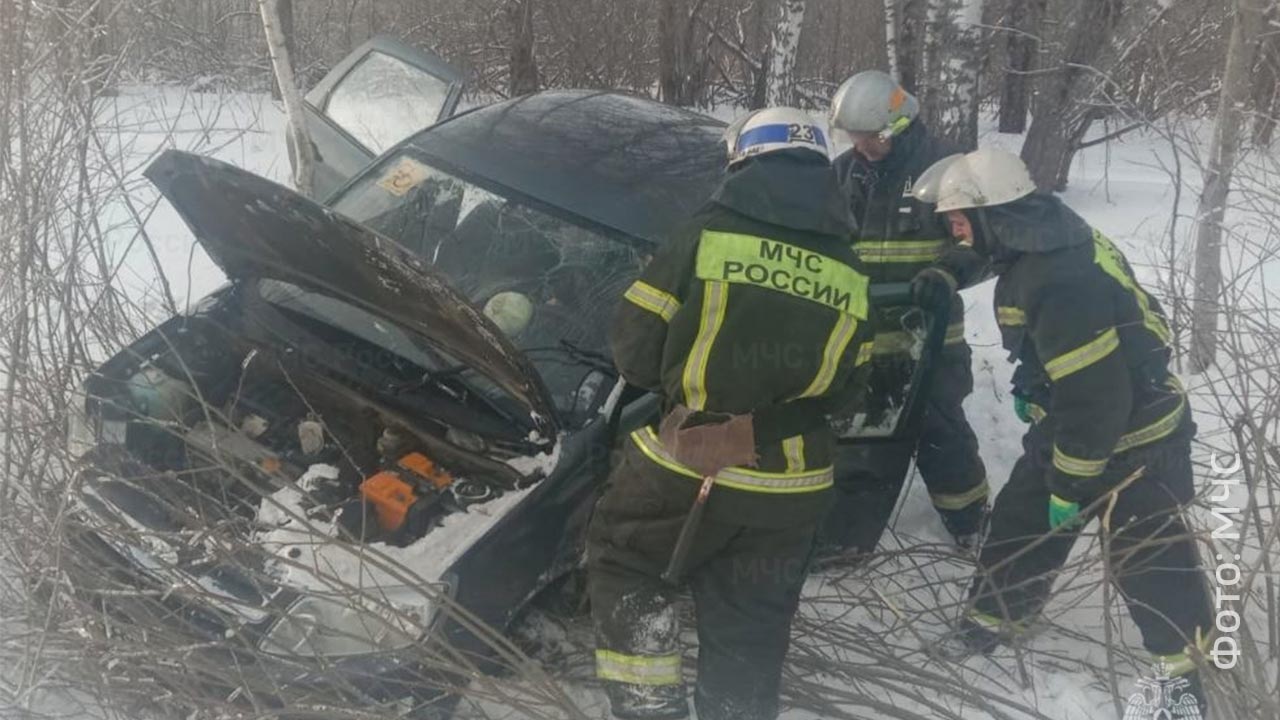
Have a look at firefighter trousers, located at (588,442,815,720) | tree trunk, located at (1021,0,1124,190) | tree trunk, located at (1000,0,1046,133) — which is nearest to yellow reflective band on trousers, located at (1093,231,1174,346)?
firefighter trousers, located at (588,442,815,720)

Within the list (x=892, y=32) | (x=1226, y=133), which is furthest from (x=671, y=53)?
(x=1226, y=133)

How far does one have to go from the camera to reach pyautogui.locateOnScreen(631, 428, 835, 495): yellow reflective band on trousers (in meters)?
2.45

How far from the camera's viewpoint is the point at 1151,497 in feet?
9.45

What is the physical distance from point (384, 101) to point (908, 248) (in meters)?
2.39

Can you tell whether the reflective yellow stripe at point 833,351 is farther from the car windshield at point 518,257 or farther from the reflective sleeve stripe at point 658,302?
the car windshield at point 518,257

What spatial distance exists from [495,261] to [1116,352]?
1.90 metres

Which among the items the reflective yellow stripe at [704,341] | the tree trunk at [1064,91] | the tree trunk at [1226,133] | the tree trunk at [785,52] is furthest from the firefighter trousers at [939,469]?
the tree trunk at [785,52]

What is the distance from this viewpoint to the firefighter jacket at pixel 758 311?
232cm

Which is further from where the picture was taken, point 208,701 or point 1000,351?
point 1000,351

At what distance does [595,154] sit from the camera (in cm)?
347

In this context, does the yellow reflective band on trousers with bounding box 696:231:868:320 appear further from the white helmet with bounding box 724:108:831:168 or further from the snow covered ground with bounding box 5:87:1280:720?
the snow covered ground with bounding box 5:87:1280:720

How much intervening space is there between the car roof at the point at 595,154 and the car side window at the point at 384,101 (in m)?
0.51

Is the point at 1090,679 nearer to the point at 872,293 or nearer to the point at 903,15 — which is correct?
the point at 872,293

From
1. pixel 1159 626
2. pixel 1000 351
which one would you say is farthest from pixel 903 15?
pixel 1159 626
